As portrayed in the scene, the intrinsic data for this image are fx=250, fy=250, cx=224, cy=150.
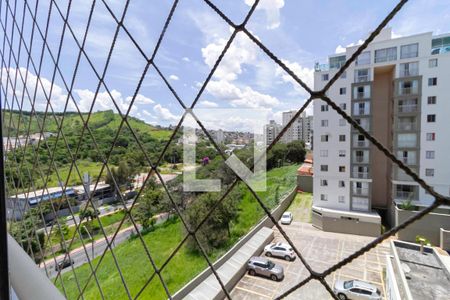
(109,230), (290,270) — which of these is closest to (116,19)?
(290,270)

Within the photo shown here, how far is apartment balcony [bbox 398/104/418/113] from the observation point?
623cm

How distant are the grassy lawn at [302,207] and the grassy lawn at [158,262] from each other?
0.50 metres

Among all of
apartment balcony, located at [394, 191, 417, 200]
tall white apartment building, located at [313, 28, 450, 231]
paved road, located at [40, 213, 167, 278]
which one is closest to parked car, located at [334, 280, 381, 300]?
tall white apartment building, located at [313, 28, 450, 231]

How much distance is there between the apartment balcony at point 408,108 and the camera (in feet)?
20.4

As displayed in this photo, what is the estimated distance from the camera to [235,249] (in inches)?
200

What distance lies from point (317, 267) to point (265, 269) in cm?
112

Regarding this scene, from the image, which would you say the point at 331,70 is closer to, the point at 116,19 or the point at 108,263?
the point at 116,19

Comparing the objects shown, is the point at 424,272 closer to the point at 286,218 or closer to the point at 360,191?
the point at 360,191

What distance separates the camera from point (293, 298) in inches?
153

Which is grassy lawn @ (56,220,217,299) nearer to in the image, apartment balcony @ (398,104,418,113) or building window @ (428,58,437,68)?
apartment balcony @ (398,104,418,113)

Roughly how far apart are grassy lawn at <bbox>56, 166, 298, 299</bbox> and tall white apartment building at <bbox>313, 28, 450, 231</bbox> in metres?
1.94

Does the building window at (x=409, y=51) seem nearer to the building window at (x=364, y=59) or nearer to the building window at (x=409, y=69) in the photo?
the building window at (x=409, y=69)

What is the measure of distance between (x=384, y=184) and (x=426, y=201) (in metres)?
1.15

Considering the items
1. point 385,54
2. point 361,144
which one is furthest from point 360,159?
point 385,54
